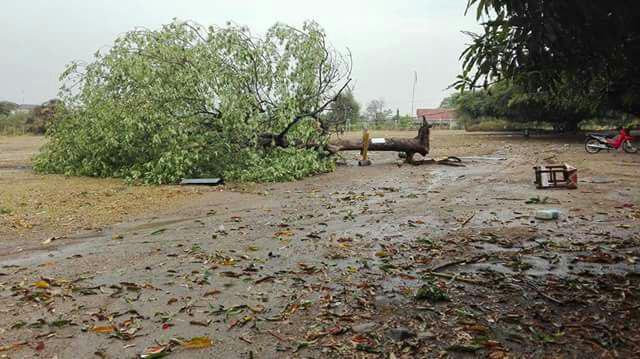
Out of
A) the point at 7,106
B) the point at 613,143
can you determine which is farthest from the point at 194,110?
the point at 7,106

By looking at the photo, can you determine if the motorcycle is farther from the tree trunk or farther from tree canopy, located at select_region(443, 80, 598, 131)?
the tree trunk

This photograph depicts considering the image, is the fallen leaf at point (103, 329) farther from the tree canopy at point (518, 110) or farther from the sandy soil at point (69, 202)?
the tree canopy at point (518, 110)

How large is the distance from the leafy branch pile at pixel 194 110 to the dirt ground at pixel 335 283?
12.6 ft

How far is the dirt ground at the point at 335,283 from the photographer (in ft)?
9.84

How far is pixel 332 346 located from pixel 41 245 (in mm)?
3999

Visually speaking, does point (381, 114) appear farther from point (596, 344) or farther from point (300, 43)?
point (596, 344)

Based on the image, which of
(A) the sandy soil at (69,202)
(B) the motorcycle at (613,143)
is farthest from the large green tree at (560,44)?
(B) the motorcycle at (613,143)

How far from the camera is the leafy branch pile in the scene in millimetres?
10953

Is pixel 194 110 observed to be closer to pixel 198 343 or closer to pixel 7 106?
pixel 198 343

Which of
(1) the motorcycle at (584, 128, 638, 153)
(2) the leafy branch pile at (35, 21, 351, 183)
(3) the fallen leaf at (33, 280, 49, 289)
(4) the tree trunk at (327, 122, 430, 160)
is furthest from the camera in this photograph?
(1) the motorcycle at (584, 128, 638, 153)

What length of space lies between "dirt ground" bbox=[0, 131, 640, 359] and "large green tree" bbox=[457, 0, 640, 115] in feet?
4.97

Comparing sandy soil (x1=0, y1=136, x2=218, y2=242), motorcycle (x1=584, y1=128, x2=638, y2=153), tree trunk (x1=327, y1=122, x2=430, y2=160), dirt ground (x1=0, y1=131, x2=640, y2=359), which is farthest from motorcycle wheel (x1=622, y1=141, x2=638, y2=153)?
sandy soil (x1=0, y1=136, x2=218, y2=242)

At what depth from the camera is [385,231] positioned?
5840 millimetres

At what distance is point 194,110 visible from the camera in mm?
11453
